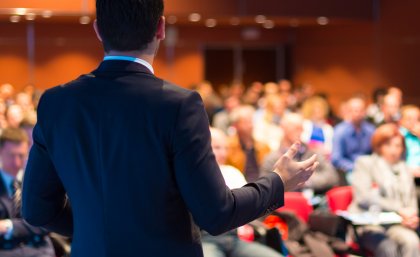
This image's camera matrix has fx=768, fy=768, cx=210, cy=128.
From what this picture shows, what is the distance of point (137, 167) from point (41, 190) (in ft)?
0.97

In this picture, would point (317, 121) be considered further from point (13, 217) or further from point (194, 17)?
point (13, 217)

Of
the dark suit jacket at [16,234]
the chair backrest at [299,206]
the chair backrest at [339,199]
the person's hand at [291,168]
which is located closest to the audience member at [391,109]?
the chair backrest at [339,199]

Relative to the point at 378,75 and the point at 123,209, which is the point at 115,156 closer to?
the point at 123,209

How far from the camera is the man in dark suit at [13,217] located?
4172 millimetres

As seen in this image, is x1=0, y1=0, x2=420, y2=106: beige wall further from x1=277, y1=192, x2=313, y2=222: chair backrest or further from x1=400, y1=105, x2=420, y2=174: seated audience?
x1=277, y1=192, x2=313, y2=222: chair backrest

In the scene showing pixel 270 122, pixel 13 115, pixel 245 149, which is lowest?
pixel 270 122

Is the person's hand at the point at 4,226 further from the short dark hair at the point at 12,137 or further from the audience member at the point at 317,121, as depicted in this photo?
the audience member at the point at 317,121

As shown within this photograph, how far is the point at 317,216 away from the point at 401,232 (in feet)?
2.45

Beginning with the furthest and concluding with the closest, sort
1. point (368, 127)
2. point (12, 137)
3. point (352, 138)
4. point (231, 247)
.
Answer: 1. point (368, 127)
2. point (352, 138)
3. point (231, 247)
4. point (12, 137)

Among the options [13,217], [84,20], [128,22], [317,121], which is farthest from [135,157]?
[84,20]

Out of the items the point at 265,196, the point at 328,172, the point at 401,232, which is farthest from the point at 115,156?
the point at 328,172

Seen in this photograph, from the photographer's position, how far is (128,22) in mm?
1655

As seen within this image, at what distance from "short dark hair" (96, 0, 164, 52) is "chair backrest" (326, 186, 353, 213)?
4.37 m

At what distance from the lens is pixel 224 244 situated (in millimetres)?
4676
